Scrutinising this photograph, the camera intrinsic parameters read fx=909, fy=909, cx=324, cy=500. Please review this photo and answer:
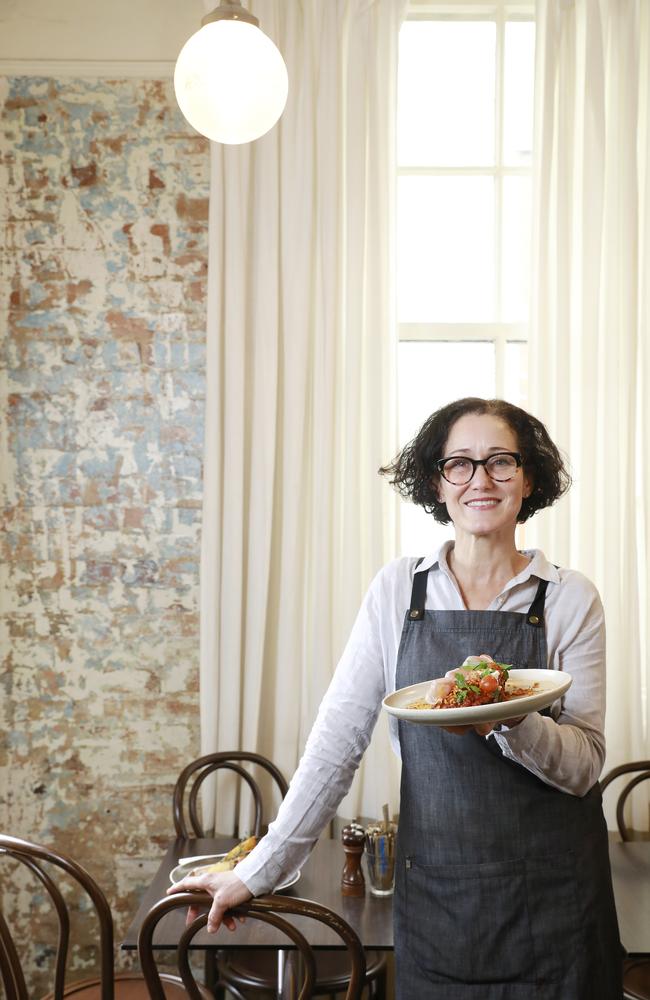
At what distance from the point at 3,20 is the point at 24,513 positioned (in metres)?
1.72

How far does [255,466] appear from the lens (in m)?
3.05

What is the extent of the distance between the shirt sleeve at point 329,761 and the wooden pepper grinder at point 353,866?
740 mm

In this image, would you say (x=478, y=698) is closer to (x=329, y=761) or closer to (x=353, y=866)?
(x=329, y=761)

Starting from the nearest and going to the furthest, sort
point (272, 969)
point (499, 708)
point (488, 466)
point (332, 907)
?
point (499, 708), point (488, 466), point (332, 907), point (272, 969)

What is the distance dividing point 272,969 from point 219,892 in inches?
50.0

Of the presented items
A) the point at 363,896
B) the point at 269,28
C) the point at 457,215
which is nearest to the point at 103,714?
the point at 363,896

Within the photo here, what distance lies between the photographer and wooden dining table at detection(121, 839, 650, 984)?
6.72 ft

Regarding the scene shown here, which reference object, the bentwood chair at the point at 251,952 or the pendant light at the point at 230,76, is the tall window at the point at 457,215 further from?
the pendant light at the point at 230,76

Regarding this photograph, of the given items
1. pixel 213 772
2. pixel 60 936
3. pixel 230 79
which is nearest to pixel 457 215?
pixel 230 79

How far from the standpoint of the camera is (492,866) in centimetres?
159

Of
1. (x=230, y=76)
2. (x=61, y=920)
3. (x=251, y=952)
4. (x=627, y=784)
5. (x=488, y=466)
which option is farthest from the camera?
(x=627, y=784)

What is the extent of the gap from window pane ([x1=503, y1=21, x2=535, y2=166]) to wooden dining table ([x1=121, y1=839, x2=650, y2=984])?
2338mm

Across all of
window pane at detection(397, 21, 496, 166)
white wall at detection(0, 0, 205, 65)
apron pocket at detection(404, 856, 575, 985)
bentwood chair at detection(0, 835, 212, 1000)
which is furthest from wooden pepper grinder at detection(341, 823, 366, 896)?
white wall at detection(0, 0, 205, 65)

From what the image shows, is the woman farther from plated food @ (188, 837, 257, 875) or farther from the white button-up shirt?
plated food @ (188, 837, 257, 875)
